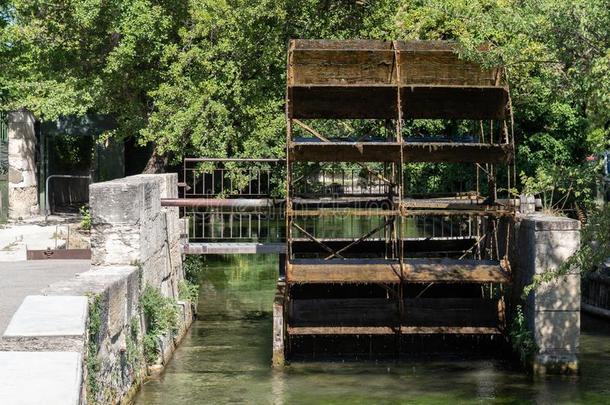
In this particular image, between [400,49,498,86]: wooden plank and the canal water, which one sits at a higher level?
[400,49,498,86]: wooden plank

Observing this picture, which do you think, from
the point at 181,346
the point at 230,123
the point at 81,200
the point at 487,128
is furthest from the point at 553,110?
the point at 81,200

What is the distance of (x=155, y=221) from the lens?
1285 cm

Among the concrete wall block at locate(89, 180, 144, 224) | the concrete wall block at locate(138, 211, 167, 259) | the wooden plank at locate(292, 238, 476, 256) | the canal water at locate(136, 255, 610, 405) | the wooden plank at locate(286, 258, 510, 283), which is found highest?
the concrete wall block at locate(89, 180, 144, 224)

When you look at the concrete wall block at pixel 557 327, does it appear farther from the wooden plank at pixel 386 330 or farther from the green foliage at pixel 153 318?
the green foliage at pixel 153 318

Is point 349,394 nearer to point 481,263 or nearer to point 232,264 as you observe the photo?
point 481,263

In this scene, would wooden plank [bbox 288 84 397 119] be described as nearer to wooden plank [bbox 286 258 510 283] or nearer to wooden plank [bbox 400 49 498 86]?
wooden plank [bbox 400 49 498 86]

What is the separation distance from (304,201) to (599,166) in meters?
6.76

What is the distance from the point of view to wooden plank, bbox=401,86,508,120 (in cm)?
1457

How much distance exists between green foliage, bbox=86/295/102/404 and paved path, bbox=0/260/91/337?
1.17m

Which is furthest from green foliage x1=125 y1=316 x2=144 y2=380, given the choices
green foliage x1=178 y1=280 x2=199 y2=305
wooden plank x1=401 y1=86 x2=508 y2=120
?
wooden plank x1=401 y1=86 x2=508 y2=120

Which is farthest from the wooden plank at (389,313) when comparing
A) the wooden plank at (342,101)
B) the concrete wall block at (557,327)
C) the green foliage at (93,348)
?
the green foliage at (93,348)

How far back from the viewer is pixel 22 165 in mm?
27250

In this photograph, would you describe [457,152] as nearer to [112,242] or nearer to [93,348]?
[112,242]

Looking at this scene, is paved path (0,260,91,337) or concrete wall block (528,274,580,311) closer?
paved path (0,260,91,337)
